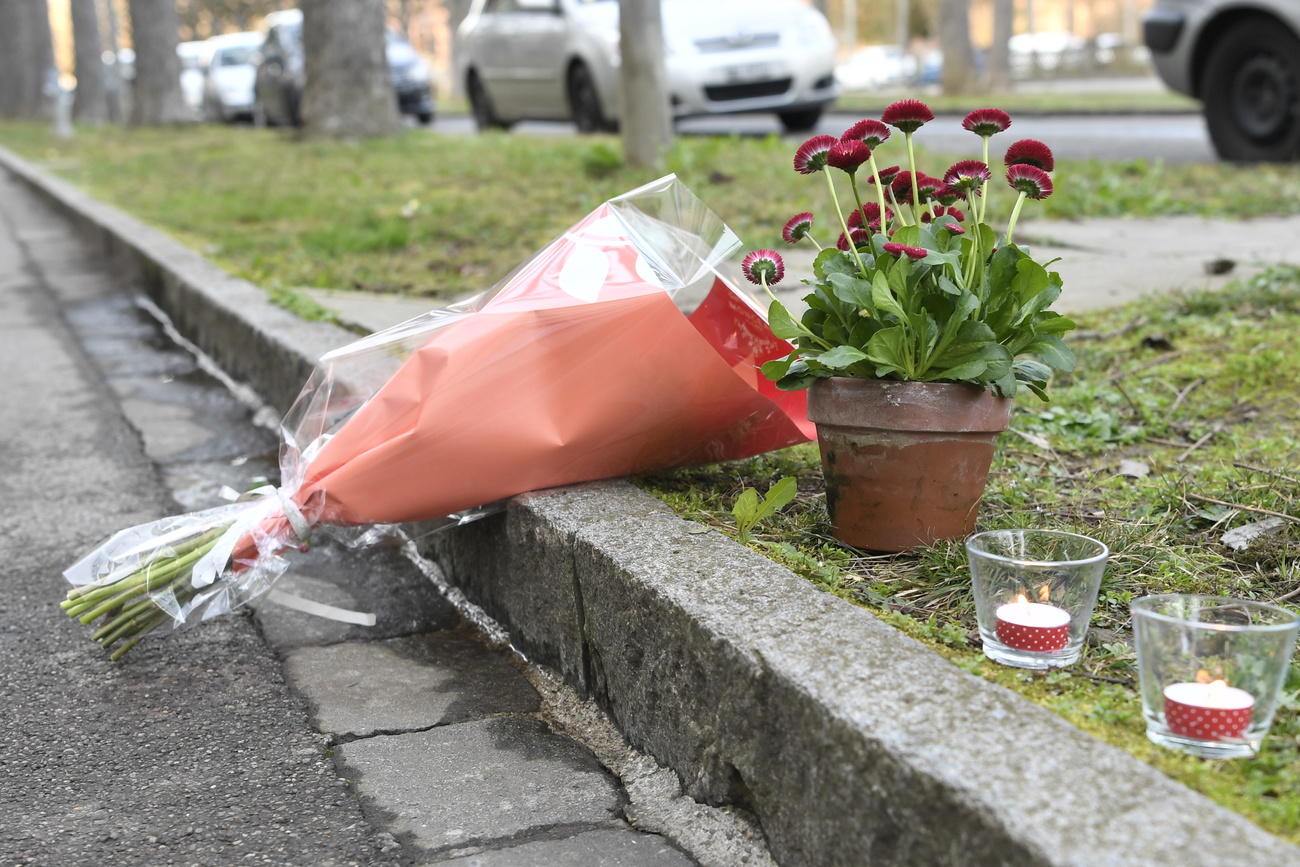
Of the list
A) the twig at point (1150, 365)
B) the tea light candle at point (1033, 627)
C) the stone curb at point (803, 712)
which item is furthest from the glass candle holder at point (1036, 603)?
the twig at point (1150, 365)

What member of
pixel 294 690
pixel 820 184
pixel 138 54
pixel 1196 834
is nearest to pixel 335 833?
pixel 294 690

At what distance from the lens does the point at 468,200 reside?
7059mm

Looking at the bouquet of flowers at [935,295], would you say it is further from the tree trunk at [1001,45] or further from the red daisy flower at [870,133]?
the tree trunk at [1001,45]

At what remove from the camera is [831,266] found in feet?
6.91

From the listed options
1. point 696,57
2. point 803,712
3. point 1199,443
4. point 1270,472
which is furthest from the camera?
point 696,57

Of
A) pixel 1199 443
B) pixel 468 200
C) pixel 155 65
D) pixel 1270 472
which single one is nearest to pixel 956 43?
pixel 155 65

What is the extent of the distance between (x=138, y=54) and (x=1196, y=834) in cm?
2015

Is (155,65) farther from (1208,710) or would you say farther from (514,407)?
(1208,710)

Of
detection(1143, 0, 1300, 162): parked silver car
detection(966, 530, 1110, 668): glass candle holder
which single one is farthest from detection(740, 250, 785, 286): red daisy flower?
detection(1143, 0, 1300, 162): parked silver car

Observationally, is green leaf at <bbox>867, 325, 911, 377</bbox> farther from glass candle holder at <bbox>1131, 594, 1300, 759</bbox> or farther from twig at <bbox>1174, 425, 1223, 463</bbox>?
twig at <bbox>1174, 425, 1223, 463</bbox>

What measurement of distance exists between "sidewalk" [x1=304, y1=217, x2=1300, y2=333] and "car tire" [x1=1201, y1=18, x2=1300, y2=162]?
170 cm

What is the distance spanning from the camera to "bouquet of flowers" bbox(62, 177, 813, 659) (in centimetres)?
227

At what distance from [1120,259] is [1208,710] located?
3.66 meters

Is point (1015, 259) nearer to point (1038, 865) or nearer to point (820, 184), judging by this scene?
point (1038, 865)
